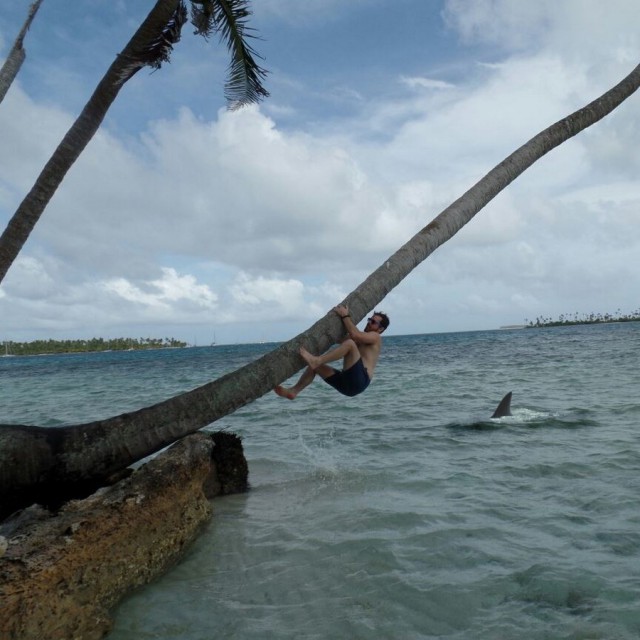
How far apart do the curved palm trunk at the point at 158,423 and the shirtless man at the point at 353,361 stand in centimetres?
38

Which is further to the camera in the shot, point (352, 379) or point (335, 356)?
point (352, 379)

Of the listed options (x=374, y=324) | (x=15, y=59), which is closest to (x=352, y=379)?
(x=374, y=324)

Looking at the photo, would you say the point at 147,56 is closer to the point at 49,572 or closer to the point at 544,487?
the point at 49,572

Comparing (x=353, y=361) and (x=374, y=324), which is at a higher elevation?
(x=374, y=324)

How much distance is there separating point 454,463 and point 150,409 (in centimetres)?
525

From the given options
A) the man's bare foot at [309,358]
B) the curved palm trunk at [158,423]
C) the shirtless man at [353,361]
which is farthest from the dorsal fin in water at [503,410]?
the man's bare foot at [309,358]

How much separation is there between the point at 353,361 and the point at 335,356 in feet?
1.77

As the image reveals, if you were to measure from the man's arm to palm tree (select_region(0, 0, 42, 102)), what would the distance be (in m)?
5.67

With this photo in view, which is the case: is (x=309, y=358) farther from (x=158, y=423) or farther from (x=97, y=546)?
(x=97, y=546)

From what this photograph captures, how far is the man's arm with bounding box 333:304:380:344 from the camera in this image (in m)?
5.39

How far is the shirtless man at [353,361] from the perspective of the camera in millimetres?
5969

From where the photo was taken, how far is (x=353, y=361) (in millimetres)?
6285

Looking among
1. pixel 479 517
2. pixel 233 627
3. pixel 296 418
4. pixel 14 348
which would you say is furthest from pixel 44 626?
pixel 14 348

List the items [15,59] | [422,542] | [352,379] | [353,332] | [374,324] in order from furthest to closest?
[15,59] < [374,324] < [352,379] < [422,542] < [353,332]
